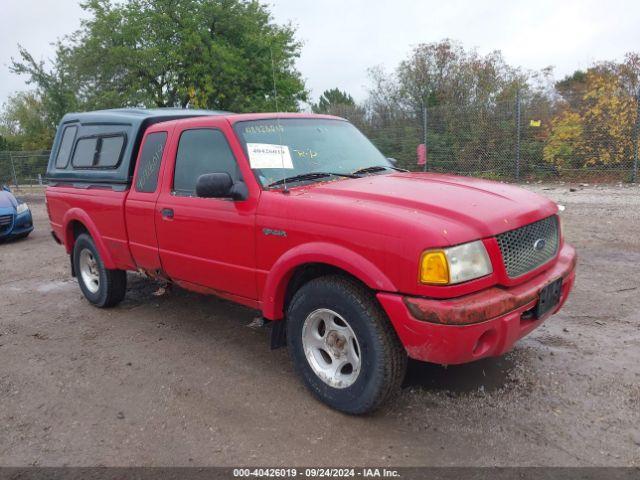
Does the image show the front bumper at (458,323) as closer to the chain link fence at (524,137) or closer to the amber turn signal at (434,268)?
the amber turn signal at (434,268)

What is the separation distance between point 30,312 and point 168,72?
64.7 ft

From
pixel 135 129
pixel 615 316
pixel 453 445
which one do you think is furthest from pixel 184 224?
pixel 615 316

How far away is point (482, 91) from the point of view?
16.9 m

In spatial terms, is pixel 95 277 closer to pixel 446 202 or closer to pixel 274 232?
pixel 274 232

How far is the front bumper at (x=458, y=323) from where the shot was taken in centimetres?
262

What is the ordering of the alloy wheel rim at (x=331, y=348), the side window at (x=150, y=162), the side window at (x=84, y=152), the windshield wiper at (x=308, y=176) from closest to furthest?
the alloy wheel rim at (x=331, y=348) < the windshield wiper at (x=308, y=176) < the side window at (x=150, y=162) < the side window at (x=84, y=152)

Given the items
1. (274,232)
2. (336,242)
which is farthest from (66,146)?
(336,242)

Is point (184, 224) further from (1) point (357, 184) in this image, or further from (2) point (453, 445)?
(2) point (453, 445)

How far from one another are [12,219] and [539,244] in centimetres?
958

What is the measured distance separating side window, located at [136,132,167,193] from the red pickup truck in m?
0.02

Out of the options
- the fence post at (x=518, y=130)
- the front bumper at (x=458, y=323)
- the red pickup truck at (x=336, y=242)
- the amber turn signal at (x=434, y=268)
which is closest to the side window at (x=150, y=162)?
the red pickup truck at (x=336, y=242)

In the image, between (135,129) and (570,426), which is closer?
(570,426)

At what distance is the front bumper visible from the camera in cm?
262

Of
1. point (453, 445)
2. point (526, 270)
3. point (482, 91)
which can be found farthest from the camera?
point (482, 91)
